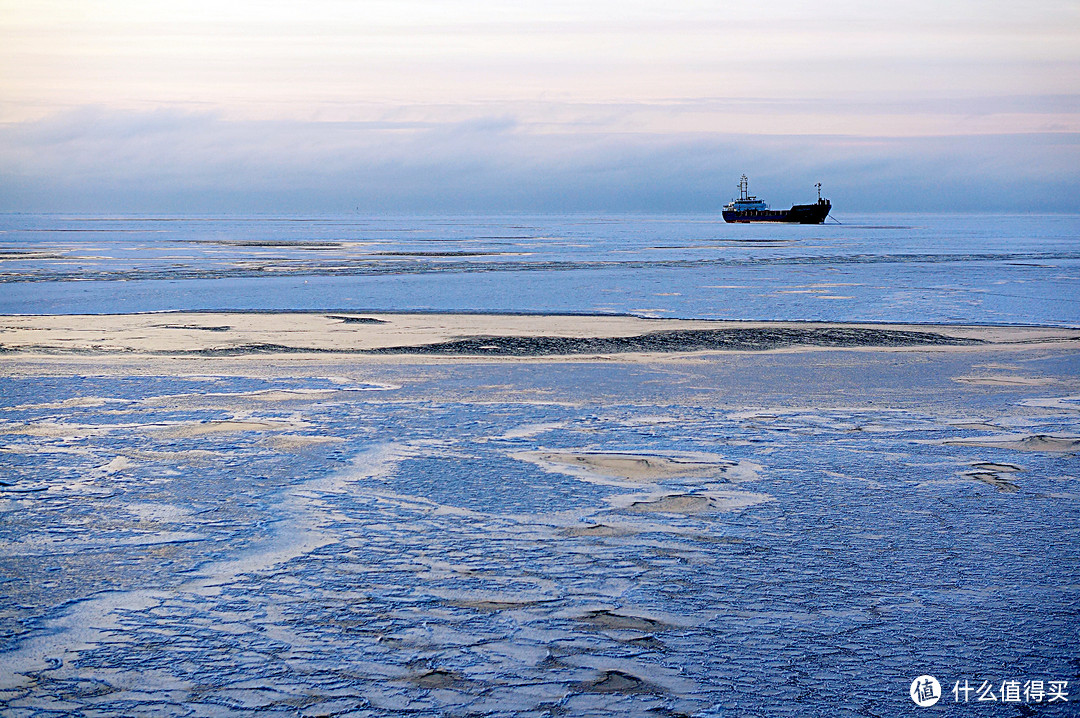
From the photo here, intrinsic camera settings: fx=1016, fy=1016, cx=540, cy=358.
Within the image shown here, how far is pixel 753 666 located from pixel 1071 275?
25.0 metres

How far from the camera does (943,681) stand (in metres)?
3.17

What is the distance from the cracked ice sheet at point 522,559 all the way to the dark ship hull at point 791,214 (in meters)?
98.9

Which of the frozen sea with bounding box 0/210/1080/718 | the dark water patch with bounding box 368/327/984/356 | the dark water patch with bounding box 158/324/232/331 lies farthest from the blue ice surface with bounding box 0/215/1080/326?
the frozen sea with bounding box 0/210/1080/718

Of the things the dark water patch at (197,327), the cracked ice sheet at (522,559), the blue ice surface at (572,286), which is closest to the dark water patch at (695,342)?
the blue ice surface at (572,286)

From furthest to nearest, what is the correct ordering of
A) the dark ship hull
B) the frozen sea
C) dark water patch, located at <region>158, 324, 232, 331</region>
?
the dark ship hull
dark water patch, located at <region>158, 324, 232, 331</region>
the frozen sea

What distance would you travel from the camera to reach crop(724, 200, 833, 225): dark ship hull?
4033 inches

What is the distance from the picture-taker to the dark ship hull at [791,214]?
102 m

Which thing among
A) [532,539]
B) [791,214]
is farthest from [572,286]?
[791,214]
